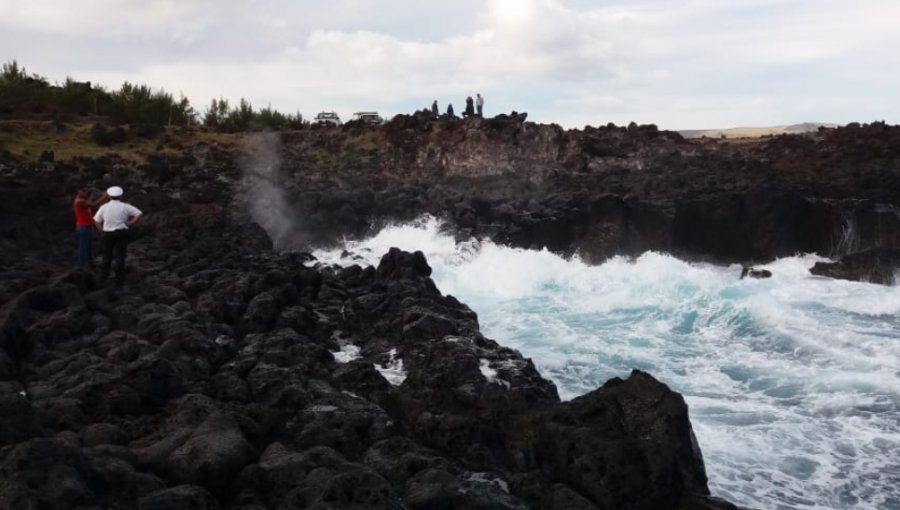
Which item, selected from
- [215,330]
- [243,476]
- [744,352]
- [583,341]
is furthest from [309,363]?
[744,352]

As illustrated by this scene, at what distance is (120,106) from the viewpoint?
39.7 metres

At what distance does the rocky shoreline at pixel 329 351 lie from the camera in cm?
660

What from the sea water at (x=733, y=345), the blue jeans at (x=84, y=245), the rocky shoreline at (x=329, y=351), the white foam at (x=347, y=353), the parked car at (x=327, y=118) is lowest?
the sea water at (x=733, y=345)

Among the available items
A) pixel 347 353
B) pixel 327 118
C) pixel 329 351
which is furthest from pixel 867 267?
pixel 327 118

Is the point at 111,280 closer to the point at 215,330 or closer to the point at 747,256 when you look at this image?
the point at 215,330

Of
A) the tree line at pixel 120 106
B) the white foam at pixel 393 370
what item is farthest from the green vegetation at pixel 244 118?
the white foam at pixel 393 370

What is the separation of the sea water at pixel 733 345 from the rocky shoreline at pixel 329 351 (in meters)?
1.36

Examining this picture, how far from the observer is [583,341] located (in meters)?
16.8

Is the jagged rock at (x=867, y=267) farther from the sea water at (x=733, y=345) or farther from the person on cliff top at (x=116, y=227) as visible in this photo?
the person on cliff top at (x=116, y=227)

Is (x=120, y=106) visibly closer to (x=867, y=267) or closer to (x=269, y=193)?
(x=269, y=193)

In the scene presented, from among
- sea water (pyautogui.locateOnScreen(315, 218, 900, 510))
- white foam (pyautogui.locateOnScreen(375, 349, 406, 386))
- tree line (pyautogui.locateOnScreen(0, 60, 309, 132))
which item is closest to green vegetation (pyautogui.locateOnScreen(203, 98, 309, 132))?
tree line (pyautogui.locateOnScreen(0, 60, 309, 132))

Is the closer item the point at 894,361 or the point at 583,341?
the point at 894,361

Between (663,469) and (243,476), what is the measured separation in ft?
11.3

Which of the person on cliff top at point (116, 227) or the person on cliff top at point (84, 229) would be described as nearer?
the person on cliff top at point (116, 227)
